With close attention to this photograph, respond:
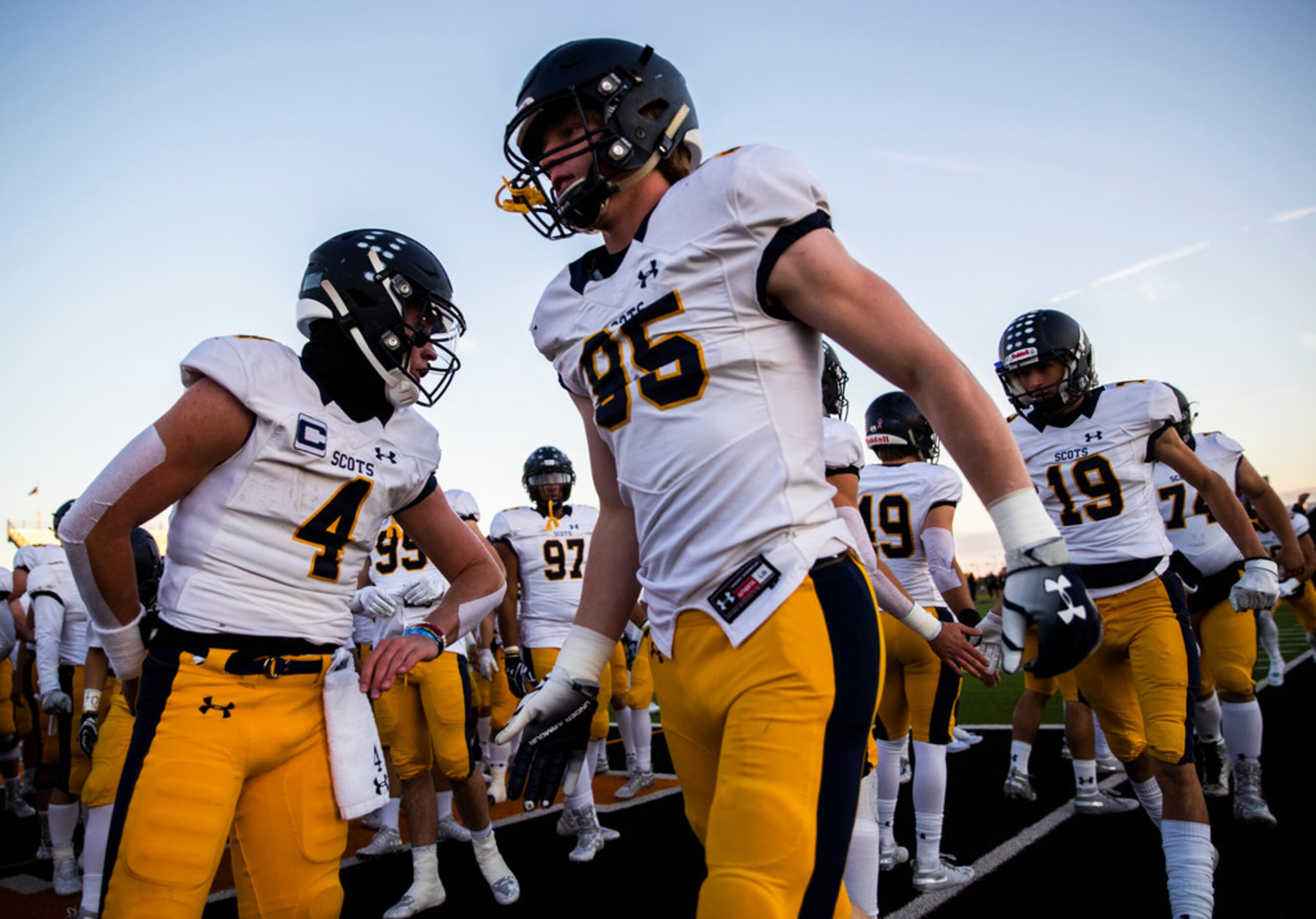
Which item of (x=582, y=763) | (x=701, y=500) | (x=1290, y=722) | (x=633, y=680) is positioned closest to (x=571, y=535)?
(x=633, y=680)

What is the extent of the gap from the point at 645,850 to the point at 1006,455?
4785mm

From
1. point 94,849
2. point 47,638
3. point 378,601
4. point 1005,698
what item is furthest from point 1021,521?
point 1005,698

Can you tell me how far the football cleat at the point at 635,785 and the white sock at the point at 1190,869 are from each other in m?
4.52

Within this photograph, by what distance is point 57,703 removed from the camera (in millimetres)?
6070

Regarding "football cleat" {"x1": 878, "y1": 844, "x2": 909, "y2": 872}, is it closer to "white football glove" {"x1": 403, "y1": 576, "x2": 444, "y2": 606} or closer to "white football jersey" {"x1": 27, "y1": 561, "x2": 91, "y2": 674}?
"white football glove" {"x1": 403, "y1": 576, "x2": 444, "y2": 606}

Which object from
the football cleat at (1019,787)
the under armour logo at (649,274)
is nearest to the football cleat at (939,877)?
the football cleat at (1019,787)

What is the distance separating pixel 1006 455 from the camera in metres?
1.56

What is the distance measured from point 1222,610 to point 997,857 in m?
2.43

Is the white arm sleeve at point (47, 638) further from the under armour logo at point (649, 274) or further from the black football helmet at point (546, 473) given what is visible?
the under armour logo at point (649, 274)

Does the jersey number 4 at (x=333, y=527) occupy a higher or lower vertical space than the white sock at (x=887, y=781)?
higher

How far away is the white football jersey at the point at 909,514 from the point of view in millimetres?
5129

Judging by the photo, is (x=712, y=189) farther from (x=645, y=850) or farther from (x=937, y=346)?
(x=645, y=850)

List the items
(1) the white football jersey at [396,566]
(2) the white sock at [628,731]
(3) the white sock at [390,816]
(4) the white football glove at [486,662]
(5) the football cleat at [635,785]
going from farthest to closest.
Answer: (2) the white sock at [628,731] → (4) the white football glove at [486,662] → (5) the football cleat at [635,785] → (3) the white sock at [390,816] → (1) the white football jersey at [396,566]

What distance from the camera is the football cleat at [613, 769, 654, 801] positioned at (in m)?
7.22
